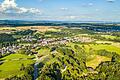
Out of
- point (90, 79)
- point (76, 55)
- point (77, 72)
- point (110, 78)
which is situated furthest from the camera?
point (76, 55)

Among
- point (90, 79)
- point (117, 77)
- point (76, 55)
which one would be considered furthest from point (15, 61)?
point (117, 77)

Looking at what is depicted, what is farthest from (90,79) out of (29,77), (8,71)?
(8,71)

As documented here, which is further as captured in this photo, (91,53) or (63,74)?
(91,53)

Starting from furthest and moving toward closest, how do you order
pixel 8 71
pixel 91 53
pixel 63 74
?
pixel 91 53 < pixel 8 71 < pixel 63 74

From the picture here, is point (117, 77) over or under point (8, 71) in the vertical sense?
over

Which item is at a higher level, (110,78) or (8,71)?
(110,78)

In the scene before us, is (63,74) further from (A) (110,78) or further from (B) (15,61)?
(B) (15,61)

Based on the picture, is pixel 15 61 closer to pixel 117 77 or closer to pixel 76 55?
pixel 76 55

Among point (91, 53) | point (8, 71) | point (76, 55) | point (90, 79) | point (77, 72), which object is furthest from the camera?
point (91, 53)

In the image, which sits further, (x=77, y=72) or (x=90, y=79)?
(x=77, y=72)
